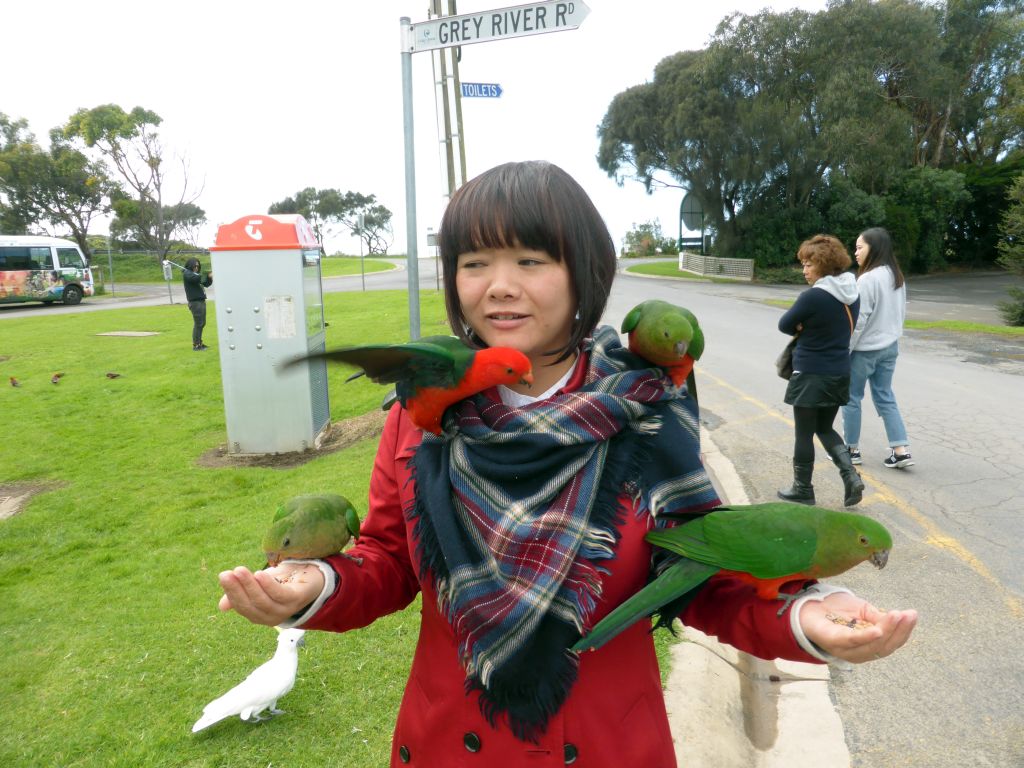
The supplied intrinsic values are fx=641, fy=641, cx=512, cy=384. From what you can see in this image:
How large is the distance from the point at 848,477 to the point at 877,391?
1.40 metres

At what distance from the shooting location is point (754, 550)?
1352 mm

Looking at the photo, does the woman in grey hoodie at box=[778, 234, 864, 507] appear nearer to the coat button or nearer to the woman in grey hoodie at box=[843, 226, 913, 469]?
the woman in grey hoodie at box=[843, 226, 913, 469]

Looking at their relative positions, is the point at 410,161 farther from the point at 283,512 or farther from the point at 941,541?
the point at 941,541

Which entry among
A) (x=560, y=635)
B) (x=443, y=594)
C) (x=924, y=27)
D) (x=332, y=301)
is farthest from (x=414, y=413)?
(x=924, y=27)

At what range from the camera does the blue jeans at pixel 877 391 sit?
229 inches

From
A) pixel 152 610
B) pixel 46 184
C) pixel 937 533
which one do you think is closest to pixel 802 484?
pixel 937 533

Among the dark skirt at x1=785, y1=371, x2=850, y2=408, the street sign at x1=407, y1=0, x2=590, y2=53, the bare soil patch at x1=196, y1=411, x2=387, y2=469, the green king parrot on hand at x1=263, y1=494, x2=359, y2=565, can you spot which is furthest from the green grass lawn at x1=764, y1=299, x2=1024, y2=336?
the green king parrot on hand at x1=263, y1=494, x2=359, y2=565

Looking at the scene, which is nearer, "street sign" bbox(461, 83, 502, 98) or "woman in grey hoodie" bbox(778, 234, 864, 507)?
"woman in grey hoodie" bbox(778, 234, 864, 507)

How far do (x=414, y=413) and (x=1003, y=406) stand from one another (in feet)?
29.0

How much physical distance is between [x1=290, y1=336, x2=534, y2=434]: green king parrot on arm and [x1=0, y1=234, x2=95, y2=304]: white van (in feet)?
99.4

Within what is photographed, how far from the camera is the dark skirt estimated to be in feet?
16.4

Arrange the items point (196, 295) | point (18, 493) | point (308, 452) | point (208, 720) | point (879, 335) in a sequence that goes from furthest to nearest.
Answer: point (196, 295) → point (308, 452) → point (18, 493) → point (879, 335) → point (208, 720)

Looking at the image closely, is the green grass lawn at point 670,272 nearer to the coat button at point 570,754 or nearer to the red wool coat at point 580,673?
the red wool coat at point 580,673

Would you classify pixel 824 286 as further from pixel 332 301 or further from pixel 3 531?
pixel 332 301
